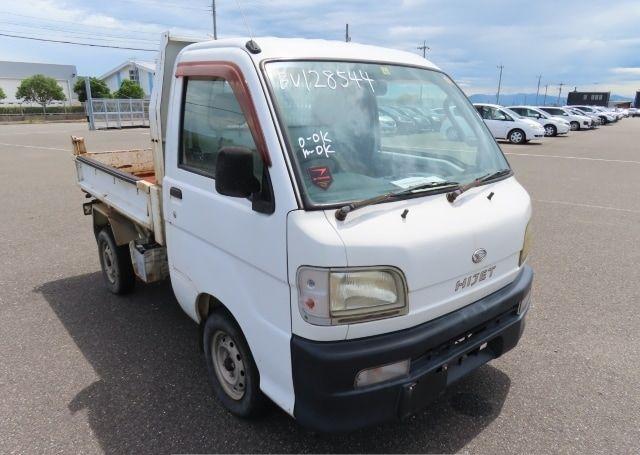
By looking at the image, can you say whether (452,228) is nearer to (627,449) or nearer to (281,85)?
(281,85)

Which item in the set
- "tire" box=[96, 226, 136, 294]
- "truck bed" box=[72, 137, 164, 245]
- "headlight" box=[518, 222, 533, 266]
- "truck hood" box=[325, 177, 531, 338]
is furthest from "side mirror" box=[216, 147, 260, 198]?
"tire" box=[96, 226, 136, 294]

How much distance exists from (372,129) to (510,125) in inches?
797

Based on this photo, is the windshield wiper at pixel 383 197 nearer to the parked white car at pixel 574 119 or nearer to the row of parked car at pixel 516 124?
the row of parked car at pixel 516 124

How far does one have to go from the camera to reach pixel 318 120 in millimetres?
2289

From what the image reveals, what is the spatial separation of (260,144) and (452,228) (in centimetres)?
98

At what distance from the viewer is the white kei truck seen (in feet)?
6.49

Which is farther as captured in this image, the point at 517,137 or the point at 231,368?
the point at 517,137

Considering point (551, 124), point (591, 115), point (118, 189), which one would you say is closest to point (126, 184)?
point (118, 189)

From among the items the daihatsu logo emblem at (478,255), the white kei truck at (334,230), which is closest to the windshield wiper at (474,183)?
the white kei truck at (334,230)

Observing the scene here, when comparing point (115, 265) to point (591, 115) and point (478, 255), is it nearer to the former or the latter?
point (478, 255)

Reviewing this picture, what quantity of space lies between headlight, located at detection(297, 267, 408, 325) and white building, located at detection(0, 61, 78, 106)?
275 ft

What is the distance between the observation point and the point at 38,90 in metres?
62.8

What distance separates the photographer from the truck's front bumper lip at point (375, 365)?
197 cm

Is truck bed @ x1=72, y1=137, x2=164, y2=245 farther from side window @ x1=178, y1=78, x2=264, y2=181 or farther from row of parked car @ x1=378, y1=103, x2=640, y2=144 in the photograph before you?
row of parked car @ x1=378, y1=103, x2=640, y2=144
